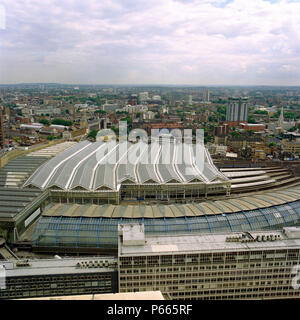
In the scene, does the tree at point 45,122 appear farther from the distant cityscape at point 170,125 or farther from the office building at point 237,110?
the office building at point 237,110

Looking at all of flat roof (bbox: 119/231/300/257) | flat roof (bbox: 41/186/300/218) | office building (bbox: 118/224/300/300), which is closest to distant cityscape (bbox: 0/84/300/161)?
flat roof (bbox: 41/186/300/218)

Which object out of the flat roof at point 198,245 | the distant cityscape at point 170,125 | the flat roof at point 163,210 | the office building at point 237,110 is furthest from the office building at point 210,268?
the office building at point 237,110

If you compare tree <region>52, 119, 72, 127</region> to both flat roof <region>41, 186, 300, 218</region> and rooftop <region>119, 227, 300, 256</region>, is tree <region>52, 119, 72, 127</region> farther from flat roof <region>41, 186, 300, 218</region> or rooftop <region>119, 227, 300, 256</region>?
rooftop <region>119, 227, 300, 256</region>

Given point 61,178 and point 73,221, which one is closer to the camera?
point 73,221
